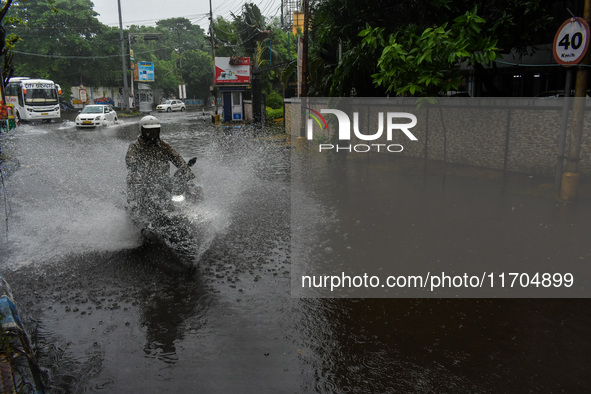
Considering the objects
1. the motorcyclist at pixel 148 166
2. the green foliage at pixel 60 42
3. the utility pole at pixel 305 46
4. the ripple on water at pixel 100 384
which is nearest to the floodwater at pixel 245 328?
the ripple on water at pixel 100 384

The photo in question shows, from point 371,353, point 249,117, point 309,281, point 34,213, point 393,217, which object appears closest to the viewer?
point 371,353

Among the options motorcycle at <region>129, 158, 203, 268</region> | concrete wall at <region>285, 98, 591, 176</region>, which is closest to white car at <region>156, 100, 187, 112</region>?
concrete wall at <region>285, 98, 591, 176</region>

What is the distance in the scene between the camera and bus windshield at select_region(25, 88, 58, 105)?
3641 cm

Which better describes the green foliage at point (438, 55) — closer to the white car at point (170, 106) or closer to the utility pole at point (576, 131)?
the utility pole at point (576, 131)

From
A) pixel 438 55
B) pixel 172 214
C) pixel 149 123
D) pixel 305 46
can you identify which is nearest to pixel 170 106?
pixel 305 46

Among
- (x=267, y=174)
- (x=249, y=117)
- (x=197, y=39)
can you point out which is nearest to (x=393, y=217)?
(x=267, y=174)

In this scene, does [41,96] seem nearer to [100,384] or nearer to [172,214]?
[172,214]

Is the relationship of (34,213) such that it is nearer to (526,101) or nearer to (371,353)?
(371,353)

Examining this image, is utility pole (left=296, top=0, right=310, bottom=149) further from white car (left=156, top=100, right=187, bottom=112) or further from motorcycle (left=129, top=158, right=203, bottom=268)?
white car (left=156, top=100, right=187, bottom=112)

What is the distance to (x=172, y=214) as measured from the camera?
20.8 feet

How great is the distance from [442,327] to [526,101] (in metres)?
9.60

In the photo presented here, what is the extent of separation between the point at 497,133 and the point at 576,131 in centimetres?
434

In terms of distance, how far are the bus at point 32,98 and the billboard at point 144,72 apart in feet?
89.3

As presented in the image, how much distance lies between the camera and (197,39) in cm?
9631
